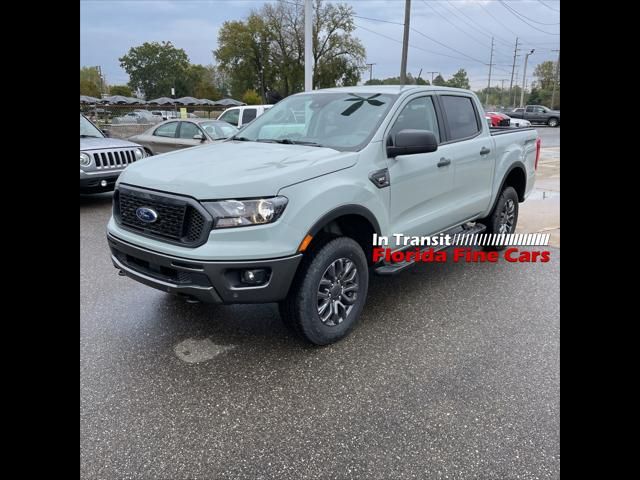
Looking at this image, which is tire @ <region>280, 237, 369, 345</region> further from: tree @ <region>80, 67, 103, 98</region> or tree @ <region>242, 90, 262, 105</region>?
tree @ <region>80, 67, 103, 98</region>

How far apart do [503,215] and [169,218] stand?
13.7 feet

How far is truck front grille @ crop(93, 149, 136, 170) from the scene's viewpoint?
26.3 ft

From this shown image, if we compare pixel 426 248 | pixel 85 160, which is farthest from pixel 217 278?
pixel 85 160

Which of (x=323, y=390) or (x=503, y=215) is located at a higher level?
(x=503, y=215)

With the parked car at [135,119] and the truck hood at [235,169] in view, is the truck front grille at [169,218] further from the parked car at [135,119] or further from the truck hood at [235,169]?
the parked car at [135,119]

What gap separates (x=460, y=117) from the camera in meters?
4.91

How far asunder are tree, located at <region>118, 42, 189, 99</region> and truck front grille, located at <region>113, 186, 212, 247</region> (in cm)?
9475

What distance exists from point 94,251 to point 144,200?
10.4 ft

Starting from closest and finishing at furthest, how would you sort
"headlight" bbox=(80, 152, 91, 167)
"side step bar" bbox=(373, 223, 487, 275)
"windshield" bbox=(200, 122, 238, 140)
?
1. "side step bar" bbox=(373, 223, 487, 275)
2. "headlight" bbox=(80, 152, 91, 167)
3. "windshield" bbox=(200, 122, 238, 140)

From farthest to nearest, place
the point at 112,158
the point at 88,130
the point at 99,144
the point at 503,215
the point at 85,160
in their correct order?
the point at 88,130 → the point at 99,144 → the point at 112,158 → the point at 85,160 → the point at 503,215

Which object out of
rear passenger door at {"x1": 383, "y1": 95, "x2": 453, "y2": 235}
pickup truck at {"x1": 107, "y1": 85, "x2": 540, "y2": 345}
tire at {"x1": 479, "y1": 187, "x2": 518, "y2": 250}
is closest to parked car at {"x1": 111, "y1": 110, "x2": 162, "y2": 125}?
tire at {"x1": 479, "y1": 187, "x2": 518, "y2": 250}

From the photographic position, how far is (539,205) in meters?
8.77

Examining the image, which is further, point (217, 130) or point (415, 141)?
point (217, 130)

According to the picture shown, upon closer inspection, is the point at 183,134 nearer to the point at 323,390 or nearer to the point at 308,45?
the point at 308,45
